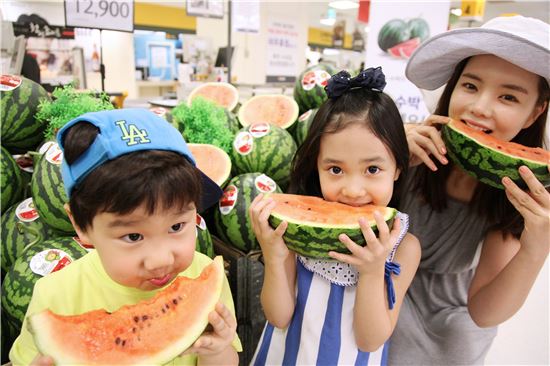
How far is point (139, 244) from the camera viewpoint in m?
0.91

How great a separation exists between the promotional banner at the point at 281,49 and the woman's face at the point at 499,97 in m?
3.40

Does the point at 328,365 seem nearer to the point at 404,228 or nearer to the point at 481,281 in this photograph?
the point at 404,228

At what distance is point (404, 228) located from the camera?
128 centimetres

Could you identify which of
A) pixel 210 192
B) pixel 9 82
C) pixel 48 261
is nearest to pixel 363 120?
pixel 210 192

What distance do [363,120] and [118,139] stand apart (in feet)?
2.21

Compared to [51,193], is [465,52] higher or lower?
higher

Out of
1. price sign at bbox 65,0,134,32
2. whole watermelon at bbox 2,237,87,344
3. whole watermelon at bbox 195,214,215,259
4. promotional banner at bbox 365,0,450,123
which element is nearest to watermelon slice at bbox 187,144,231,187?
Answer: whole watermelon at bbox 195,214,215,259

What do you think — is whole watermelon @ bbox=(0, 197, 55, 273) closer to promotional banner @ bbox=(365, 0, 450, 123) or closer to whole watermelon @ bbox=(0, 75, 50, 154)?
whole watermelon @ bbox=(0, 75, 50, 154)

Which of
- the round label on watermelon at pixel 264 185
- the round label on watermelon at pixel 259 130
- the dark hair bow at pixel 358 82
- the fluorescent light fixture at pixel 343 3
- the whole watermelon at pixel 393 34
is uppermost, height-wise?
the fluorescent light fixture at pixel 343 3

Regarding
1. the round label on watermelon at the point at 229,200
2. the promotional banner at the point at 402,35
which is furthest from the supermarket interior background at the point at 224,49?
the round label on watermelon at the point at 229,200

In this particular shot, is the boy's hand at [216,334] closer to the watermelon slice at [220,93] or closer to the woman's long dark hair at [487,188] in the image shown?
the woman's long dark hair at [487,188]

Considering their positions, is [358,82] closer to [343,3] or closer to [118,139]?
[118,139]

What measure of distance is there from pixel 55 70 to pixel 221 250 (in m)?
9.54

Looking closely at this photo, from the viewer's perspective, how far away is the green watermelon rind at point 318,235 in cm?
110
